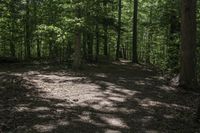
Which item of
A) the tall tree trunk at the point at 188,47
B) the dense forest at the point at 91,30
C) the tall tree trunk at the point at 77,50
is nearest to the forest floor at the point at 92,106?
the dense forest at the point at 91,30

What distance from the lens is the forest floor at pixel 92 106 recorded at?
26.2 ft

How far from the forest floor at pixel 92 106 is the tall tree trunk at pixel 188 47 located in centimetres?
70

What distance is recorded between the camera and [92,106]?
392 inches

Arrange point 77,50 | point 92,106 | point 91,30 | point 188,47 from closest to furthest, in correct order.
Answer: point 92,106 → point 188,47 → point 77,50 → point 91,30

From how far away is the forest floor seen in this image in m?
7.99

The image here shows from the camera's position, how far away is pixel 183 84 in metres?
13.6

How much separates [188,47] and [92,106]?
18.0 ft

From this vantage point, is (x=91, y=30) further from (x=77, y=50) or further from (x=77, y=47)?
(x=77, y=50)

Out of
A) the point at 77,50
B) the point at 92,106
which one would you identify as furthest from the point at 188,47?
the point at 77,50

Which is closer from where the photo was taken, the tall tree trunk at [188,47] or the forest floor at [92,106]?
the forest floor at [92,106]

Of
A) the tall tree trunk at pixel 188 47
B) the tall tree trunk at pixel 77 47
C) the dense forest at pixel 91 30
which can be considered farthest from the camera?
the tall tree trunk at pixel 77 47

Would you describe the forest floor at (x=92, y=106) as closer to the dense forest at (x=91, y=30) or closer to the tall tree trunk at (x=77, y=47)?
the dense forest at (x=91, y=30)

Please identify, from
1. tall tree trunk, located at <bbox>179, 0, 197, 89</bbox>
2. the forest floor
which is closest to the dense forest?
tall tree trunk, located at <bbox>179, 0, 197, 89</bbox>

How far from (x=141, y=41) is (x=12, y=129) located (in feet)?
131
